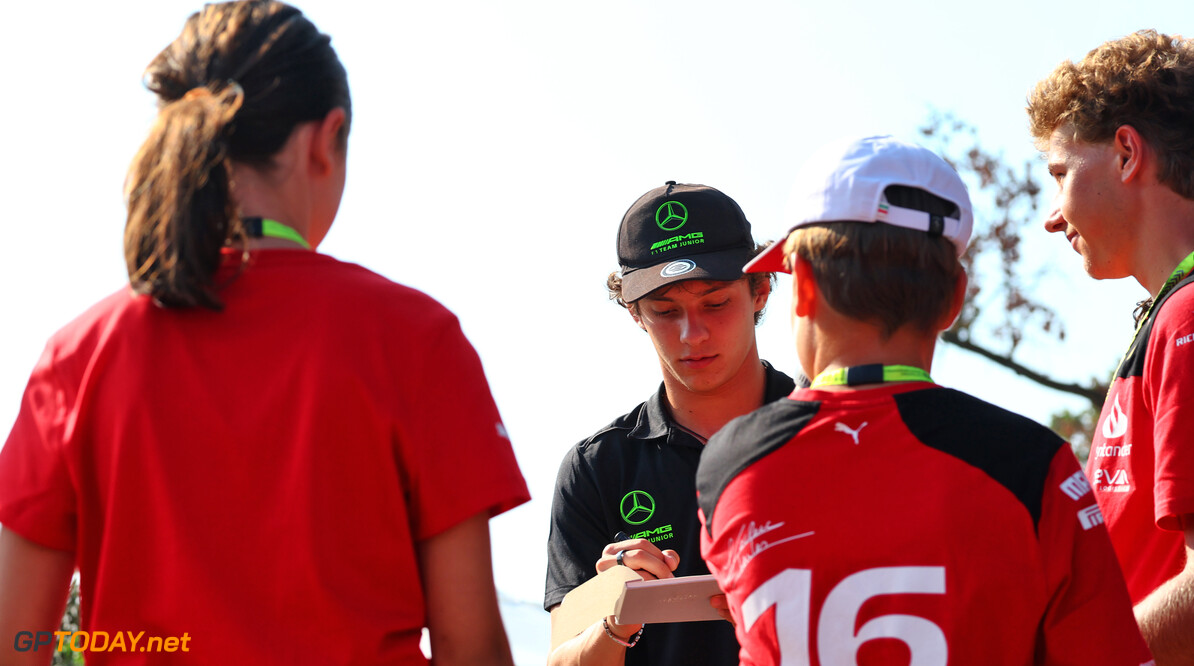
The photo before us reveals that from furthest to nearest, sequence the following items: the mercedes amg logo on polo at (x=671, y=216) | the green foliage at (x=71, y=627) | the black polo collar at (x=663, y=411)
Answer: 1. the green foliage at (x=71, y=627)
2. the mercedes amg logo on polo at (x=671, y=216)
3. the black polo collar at (x=663, y=411)

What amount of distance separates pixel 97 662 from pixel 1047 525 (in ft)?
5.51

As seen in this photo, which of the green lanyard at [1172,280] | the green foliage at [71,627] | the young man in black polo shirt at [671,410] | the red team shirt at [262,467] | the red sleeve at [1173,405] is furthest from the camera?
the green foliage at [71,627]

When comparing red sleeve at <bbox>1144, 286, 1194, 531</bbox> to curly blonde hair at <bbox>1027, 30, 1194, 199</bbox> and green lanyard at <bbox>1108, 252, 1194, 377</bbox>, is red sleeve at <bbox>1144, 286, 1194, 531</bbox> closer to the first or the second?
green lanyard at <bbox>1108, 252, 1194, 377</bbox>

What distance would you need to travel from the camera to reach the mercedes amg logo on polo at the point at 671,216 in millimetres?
3807

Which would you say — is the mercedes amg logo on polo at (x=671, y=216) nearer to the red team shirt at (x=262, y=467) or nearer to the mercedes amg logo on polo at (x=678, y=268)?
the mercedes amg logo on polo at (x=678, y=268)

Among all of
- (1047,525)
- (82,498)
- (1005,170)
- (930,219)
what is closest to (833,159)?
(930,219)

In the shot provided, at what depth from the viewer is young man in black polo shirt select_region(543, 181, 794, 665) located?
3.33m

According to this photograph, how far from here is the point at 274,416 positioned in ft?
6.21

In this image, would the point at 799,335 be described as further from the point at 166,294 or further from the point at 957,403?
the point at 166,294

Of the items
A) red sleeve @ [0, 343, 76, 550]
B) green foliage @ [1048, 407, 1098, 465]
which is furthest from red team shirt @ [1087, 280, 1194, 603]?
green foliage @ [1048, 407, 1098, 465]

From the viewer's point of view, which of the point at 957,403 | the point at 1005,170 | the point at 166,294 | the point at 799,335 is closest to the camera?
the point at 166,294

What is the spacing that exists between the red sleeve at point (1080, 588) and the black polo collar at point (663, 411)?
5.56ft

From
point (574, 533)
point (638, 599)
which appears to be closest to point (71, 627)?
point (574, 533)

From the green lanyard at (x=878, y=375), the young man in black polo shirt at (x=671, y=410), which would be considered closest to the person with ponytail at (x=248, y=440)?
the green lanyard at (x=878, y=375)
